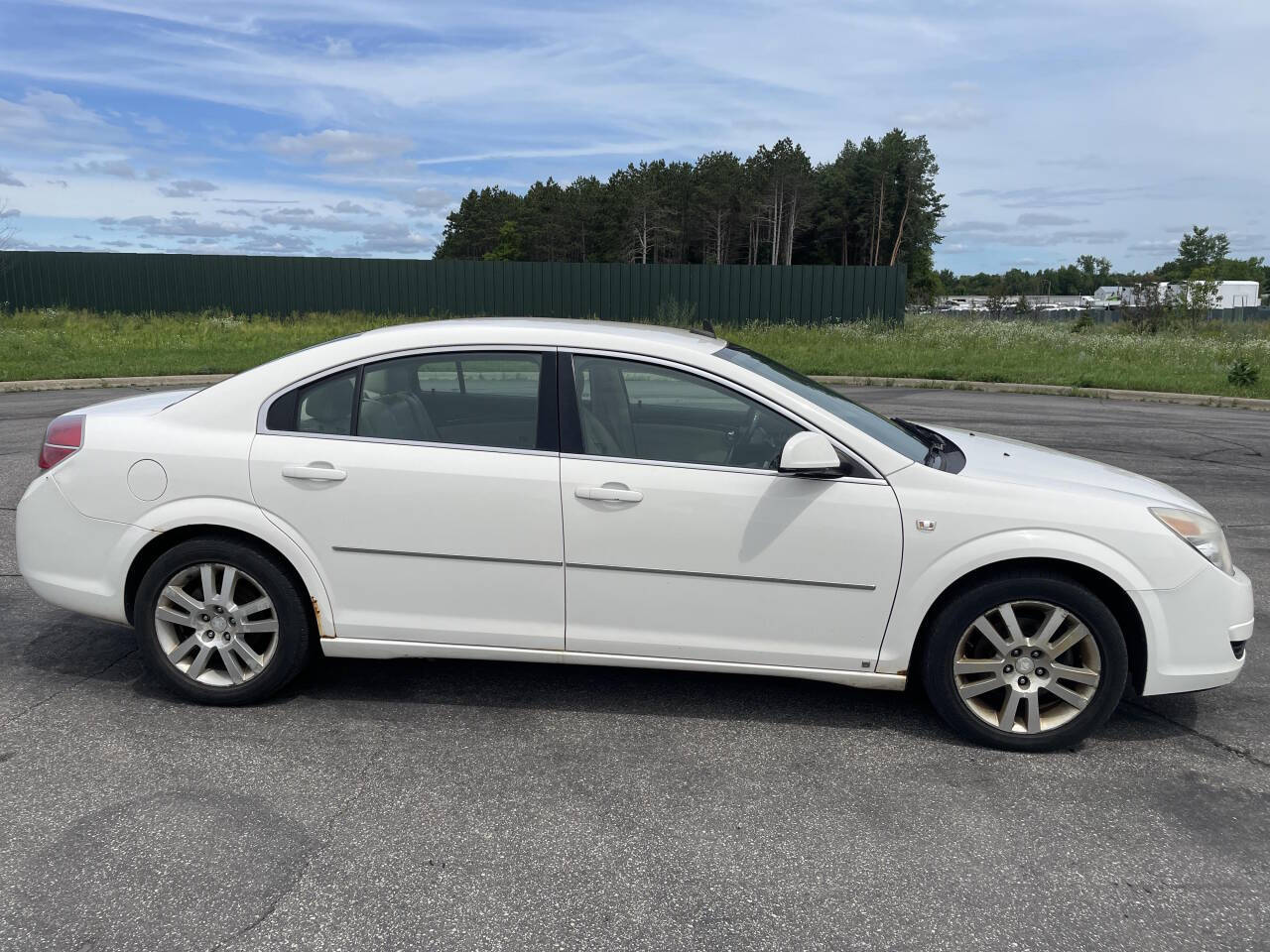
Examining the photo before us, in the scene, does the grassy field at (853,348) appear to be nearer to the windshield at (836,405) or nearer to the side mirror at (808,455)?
the windshield at (836,405)

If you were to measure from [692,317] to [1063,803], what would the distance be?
89.1ft

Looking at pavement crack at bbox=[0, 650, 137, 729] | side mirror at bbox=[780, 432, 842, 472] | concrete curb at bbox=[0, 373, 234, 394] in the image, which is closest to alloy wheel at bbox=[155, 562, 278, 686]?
pavement crack at bbox=[0, 650, 137, 729]

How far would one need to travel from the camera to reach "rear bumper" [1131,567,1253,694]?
12.4ft

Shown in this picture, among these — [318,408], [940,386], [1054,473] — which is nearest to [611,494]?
[318,408]

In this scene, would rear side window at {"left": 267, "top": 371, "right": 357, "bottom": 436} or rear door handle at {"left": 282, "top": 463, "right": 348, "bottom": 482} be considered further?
rear side window at {"left": 267, "top": 371, "right": 357, "bottom": 436}

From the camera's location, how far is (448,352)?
13.8ft

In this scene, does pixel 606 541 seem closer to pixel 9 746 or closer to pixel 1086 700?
pixel 1086 700

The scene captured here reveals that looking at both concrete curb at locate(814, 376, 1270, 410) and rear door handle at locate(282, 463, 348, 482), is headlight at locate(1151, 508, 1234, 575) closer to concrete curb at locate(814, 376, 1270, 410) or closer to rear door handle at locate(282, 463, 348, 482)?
rear door handle at locate(282, 463, 348, 482)

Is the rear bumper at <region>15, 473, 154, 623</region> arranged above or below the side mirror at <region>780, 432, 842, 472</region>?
below

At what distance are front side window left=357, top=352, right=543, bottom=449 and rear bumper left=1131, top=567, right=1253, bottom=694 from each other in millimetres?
2476

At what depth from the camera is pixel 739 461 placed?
3971mm

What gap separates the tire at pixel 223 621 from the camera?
4109mm

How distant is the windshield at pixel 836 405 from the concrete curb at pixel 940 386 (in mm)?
13495

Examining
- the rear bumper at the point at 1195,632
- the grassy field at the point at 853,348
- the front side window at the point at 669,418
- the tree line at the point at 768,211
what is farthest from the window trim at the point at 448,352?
the tree line at the point at 768,211
